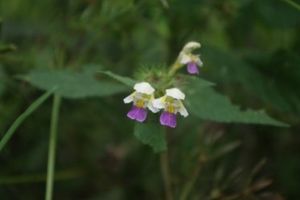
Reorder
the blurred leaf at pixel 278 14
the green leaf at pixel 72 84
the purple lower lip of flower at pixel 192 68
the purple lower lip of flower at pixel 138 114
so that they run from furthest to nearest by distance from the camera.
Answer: the blurred leaf at pixel 278 14
the green leaf at pixel 72 84
the purple lower lip of flower at pixel 192 68
the purple lower lip of flower at pixel 138 114

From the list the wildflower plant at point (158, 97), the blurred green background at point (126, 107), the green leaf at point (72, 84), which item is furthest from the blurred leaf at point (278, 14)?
the green leaf at point (72, 84)

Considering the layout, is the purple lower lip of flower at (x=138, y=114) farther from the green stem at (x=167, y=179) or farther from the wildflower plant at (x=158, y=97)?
the green stem at (x=167, y=179)

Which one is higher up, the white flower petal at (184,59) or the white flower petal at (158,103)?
the white flower petal at (184,59)

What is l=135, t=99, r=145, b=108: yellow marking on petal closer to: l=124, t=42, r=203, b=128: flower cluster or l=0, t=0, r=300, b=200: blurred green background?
l=124, t=42, r=203, b=128: flower cluster

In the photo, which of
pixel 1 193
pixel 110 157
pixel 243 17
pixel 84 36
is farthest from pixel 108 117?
pixel 243 17

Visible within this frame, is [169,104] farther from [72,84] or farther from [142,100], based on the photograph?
[72,84]

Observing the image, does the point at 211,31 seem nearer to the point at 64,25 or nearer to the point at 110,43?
the point at 110,43

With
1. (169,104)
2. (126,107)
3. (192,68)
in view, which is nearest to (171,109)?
(169,104)

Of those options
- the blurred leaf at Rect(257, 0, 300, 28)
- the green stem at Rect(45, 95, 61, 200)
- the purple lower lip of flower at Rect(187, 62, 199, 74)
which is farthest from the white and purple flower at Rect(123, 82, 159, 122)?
the blurred leaf at Rect(257, 0, 300, 28)

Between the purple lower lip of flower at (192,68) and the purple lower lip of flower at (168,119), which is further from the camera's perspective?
the purple lower lip of flower at (192,68)
